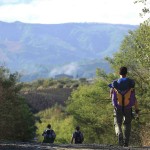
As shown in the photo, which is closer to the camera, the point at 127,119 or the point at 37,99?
the point at 127,119

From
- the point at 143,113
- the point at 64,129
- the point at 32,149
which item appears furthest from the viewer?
the point at 64,129

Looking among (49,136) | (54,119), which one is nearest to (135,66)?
(49,136)

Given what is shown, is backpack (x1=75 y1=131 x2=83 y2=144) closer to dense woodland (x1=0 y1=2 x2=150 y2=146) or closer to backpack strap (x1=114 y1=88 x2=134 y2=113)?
dense woodland (x1=0 y1=2 x2=150 y2=146)

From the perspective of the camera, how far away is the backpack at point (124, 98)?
471 inches

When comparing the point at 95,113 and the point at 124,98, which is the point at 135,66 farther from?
the point at 124,98

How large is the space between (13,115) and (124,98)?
2963 cm

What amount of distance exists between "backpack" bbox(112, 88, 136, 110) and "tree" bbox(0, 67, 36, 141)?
21.8 metres

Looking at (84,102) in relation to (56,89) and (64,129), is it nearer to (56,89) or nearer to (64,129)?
(64,129)

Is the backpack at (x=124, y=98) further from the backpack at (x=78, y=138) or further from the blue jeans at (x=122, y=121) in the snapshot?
the backpack at (x=78, y=138)

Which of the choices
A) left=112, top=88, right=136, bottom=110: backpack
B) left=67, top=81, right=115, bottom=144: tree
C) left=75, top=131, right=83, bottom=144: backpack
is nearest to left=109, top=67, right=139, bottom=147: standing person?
left=112, top=88, right=136, bottom=110: backpack

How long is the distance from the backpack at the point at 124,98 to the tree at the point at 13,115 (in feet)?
71.4

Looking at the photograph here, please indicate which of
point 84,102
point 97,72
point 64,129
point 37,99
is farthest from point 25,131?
point 37,99

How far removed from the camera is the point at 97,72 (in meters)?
40.2

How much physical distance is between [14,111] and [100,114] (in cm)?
793
